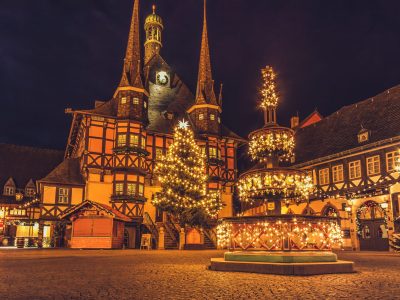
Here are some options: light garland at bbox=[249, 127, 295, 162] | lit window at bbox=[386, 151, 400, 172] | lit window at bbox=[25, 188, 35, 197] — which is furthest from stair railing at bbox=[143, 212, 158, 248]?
light garland at bbox=[249, 127, 295, 162]

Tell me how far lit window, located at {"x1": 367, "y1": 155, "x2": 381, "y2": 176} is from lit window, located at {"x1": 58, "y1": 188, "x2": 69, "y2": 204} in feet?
88.5

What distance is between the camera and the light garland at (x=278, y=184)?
1381 centimetres

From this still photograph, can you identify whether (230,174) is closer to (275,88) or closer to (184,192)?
(184,192)

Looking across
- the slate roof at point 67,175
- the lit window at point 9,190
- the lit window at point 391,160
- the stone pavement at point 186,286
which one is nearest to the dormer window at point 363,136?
the lit window at point 391,160

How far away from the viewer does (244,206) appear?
164 feet

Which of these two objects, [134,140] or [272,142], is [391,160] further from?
[134,140]

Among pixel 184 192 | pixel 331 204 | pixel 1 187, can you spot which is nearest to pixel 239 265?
pixel 184 192

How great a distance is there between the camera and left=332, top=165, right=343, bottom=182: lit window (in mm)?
34250

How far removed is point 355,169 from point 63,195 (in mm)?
26428

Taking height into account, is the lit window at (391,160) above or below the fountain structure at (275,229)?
above

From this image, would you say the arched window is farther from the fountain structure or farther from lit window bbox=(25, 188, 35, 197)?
lit window bbox=(25, 188, 35, 197)

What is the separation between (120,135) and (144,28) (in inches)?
1095

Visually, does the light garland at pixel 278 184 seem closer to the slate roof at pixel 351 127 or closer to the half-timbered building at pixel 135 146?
the slate roof at pixel 351 127

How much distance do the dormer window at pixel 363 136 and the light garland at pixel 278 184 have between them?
20.3 meters
